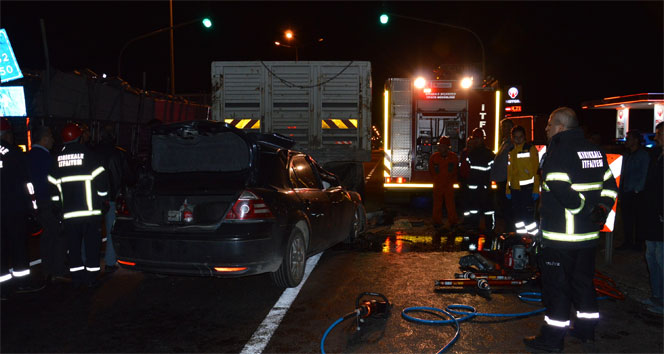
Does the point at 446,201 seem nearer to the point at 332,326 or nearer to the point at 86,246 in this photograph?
the point at 332,326

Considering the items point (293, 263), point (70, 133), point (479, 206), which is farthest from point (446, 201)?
point (70, 133)

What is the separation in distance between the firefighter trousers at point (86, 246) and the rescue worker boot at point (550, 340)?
15.0 ft

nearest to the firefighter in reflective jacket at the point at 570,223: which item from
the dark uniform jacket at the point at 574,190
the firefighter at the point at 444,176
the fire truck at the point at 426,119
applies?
the dark uniform jacket at the point at 574,190

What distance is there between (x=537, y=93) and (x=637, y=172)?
3645 cm

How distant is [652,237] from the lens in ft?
17.1

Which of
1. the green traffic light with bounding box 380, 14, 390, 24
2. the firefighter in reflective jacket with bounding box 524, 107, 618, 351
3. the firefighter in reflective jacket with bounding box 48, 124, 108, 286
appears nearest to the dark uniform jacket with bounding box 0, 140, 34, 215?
the firefighter in reflective jacket with bounding box 48, 124, 108, 286

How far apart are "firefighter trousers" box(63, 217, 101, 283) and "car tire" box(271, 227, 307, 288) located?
203cm

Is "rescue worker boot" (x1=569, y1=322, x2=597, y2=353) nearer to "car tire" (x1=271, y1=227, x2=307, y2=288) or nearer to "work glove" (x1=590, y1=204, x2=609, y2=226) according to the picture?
"work glove" (x1=590, y1=204, x2=609, y2=226)

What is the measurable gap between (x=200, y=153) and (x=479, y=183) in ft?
18.2

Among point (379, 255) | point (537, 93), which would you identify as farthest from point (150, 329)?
point (537, 93)

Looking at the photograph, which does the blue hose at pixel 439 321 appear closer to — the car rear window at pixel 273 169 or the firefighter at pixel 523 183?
the car rear window at pixel 273 169

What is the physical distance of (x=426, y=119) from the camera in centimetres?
1224

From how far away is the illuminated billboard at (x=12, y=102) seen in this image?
38.3 feet

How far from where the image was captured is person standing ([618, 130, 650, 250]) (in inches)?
282
